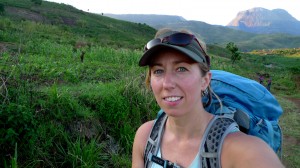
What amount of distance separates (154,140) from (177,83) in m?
0.43

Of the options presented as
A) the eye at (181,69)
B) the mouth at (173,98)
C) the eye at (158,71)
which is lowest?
Answer: the mouth at (173,98)

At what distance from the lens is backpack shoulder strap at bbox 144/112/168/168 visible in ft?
6.34

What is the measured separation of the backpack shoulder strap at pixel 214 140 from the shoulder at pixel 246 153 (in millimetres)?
26

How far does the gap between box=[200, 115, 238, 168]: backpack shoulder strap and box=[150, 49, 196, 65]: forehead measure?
0.37 meters

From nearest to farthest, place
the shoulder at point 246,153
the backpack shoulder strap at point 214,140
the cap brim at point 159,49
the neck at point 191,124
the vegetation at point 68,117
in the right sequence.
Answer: the shoulder at point 246,153, the backpack shoulder strap at point 214,140, the cap brim at point 159,49, the neck at point 191,124, the vegetation at point 68,117

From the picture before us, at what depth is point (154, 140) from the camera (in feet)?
6.59

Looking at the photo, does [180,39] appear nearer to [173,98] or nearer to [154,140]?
[173,98]

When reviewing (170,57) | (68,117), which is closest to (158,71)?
(170,57)

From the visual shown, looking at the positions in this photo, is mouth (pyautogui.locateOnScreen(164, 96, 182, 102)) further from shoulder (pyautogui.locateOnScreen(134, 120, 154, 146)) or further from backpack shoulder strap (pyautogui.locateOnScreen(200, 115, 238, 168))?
shoulder (pyautogui.locateOnScreen(134, 120, 154, 146))

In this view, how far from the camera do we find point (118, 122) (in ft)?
14.9

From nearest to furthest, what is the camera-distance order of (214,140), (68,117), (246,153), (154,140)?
(246,153), (214,140), (154,140), (68,117)

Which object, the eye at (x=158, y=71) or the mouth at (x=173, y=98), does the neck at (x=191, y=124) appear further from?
the eye at (x=158, y=71)

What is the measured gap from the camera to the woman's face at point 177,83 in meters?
1.80

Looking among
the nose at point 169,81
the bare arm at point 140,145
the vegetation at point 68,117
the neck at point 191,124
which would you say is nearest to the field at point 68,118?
the vegetation at point 68,117
